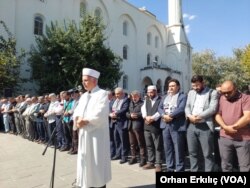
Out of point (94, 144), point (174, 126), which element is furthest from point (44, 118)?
point (94, 144)

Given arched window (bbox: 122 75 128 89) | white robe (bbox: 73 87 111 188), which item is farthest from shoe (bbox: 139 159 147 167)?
arched window (bbox: 122 75 128 89)

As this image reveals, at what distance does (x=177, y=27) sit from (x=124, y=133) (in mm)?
35300

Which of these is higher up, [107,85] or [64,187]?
[107,85]

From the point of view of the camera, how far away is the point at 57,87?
2114cm

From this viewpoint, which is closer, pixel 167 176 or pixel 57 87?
pixel 167 176

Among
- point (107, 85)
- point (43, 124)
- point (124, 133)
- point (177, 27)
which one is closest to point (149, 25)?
point (177, 27)

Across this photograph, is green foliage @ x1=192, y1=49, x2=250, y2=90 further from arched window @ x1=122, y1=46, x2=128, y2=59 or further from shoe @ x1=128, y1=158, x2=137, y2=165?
shoe @ x1=128, y1=158, x2=137, y2=165

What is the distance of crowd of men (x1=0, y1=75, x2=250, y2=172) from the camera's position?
5.20m

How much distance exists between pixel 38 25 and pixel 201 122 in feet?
72.8

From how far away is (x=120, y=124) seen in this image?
8.21 m

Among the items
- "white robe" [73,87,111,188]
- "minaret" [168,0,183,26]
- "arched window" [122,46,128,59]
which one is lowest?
"white robe" [73,87,111,188]

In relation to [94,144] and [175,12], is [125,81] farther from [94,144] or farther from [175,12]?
[94,144]

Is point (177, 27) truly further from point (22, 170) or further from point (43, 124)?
point (22, 170)

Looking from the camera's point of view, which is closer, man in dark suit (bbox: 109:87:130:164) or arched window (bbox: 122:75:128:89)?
man in dark suit (bbox: 109:87:130:164)
